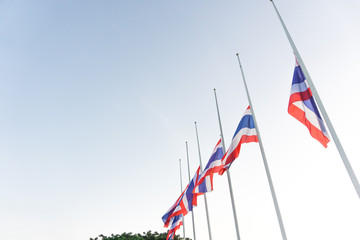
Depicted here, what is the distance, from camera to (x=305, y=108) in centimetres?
909

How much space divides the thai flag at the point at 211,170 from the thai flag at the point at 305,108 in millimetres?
5109

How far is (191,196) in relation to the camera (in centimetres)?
1580

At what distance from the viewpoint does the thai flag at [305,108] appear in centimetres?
859

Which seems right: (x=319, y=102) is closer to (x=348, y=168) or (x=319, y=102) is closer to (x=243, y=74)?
(x=348, y=168)

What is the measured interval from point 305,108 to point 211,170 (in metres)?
6.04

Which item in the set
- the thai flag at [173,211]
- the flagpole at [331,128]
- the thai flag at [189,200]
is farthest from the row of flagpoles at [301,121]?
the thai flag at [173,211]

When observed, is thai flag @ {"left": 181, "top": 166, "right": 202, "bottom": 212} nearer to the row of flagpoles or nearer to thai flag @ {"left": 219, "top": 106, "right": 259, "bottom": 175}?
the row of flagpoles

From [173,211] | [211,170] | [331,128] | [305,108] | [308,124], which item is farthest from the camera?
[173,211]

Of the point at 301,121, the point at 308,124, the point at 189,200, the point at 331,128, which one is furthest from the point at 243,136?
the point at 189,200

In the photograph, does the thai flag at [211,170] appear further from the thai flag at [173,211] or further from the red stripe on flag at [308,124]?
the red stripe on flag at [308,124]

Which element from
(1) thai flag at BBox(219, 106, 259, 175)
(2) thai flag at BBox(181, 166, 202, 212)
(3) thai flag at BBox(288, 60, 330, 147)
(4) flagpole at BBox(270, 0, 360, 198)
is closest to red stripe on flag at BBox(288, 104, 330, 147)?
(3) thai flag at BBox(288, 60, 330, 147)

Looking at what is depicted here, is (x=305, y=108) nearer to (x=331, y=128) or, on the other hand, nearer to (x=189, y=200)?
(x=331, y=128)

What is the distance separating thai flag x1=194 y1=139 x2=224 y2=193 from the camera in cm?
1356

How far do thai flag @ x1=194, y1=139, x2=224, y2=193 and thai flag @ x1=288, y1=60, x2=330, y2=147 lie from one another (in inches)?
201
